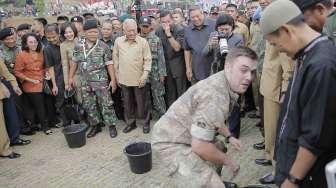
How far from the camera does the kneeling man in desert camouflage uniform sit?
2.29m

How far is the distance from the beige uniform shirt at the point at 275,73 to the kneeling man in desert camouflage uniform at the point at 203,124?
1.22 metres

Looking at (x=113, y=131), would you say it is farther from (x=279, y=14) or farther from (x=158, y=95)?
(x=279, y=14)

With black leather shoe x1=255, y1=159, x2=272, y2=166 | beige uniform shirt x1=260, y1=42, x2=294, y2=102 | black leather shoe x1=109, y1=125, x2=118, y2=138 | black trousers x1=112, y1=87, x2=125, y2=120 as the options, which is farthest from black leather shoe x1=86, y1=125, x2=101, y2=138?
beige uniform shirt x1=260, y1=42, x2=294, y2=102

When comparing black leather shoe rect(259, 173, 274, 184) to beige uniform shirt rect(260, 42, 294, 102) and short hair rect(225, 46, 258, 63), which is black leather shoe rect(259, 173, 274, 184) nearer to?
beige uniform shirt rect(260, 42, 294, 102)

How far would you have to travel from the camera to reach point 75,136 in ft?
17.9

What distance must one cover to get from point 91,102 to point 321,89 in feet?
15.4

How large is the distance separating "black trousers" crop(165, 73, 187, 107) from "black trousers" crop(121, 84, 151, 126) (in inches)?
19.8

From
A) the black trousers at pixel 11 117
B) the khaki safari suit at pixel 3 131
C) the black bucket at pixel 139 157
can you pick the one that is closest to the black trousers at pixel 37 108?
the black trousers at pixel 11 117

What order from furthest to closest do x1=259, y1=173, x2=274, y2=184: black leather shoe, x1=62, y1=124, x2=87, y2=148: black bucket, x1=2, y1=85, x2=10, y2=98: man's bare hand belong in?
1. x1=62, y1=124, x2=87, y2=148: black bucket
2. x1=2, y1=85, x2=10, y2=98: man's bare hand
3. x1=259, y1=173, x2=274, y2=184: black leather shoe

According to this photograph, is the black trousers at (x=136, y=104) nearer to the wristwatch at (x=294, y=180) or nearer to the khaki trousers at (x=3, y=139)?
the khaki trousers at (x=3, y=139)

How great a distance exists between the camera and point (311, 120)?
5.74ft

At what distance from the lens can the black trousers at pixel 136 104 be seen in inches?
233

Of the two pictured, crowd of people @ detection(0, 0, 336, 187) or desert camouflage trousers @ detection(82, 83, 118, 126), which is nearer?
crowd of people @ detection(0, 0, 336, 187)

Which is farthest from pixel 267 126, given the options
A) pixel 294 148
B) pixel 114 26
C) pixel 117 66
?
pixel 114 26
